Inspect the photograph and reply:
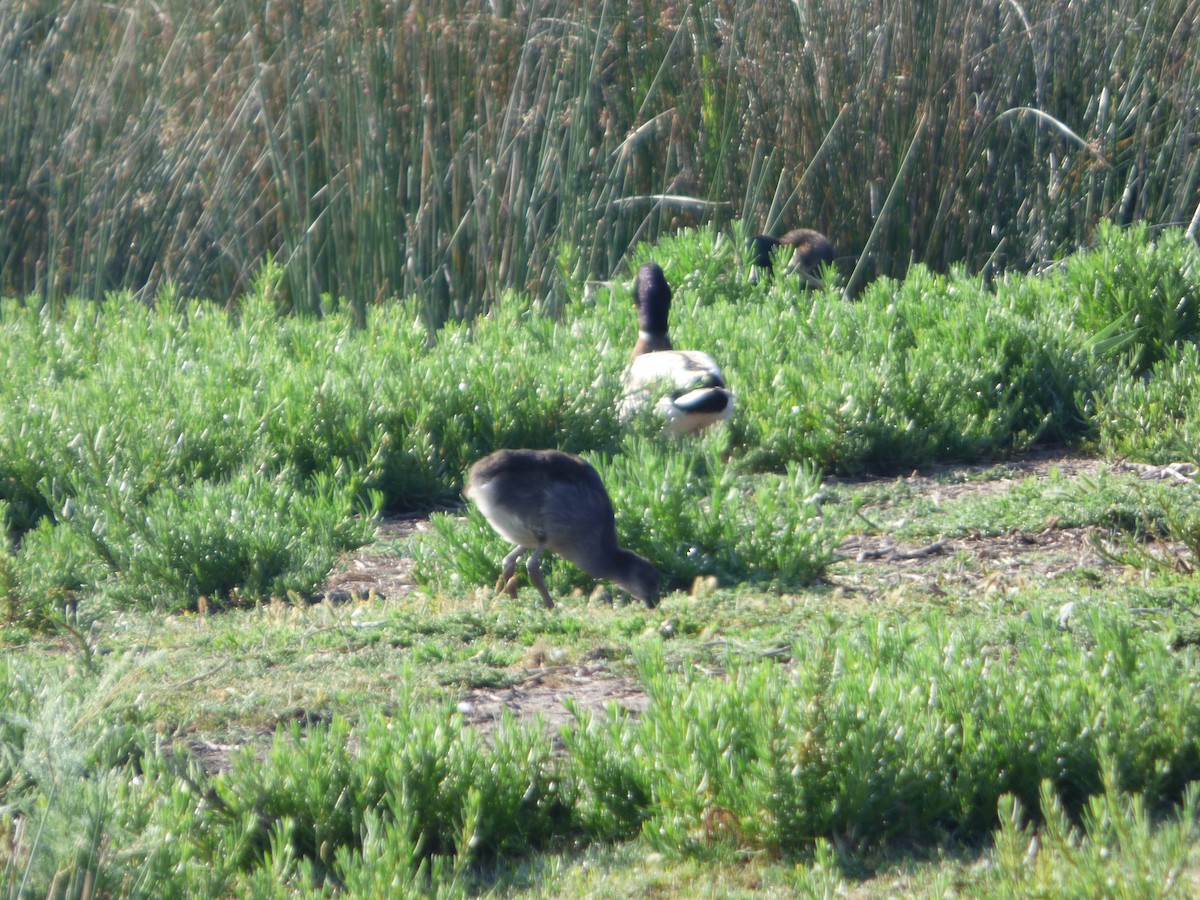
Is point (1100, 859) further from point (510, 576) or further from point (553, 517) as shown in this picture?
point (510, 576)

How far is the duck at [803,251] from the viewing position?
901cm

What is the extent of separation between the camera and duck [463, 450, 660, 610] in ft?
15.7

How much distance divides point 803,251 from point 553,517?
4976 mm

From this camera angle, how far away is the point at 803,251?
927 centimetres

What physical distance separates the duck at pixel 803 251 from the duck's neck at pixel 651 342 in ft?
5.16

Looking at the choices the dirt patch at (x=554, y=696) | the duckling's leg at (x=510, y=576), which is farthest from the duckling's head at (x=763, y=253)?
the dirt patch at (x=554, y=696)

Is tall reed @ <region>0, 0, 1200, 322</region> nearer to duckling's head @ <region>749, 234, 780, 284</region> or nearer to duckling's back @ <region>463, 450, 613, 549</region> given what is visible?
duckling's head @ <region>749, 234, 780, 284</region>

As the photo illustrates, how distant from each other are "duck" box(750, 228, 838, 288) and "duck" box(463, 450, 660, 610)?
4.26 metres

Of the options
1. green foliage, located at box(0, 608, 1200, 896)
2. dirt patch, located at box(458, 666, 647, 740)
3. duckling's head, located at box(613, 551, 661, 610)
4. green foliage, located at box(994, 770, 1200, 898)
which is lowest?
duckling's head, located at box(613, 551, 661, 610)

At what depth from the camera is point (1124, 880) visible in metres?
2.39

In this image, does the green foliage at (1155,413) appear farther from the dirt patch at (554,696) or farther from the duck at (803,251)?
the dirt patch at (554,696)

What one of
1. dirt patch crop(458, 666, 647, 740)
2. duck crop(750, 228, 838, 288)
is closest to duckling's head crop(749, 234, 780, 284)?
duck crop(750, 228, 838, 288)

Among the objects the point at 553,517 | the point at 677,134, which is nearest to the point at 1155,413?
the point at 553,517

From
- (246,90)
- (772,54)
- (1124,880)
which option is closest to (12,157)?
(246,90)
